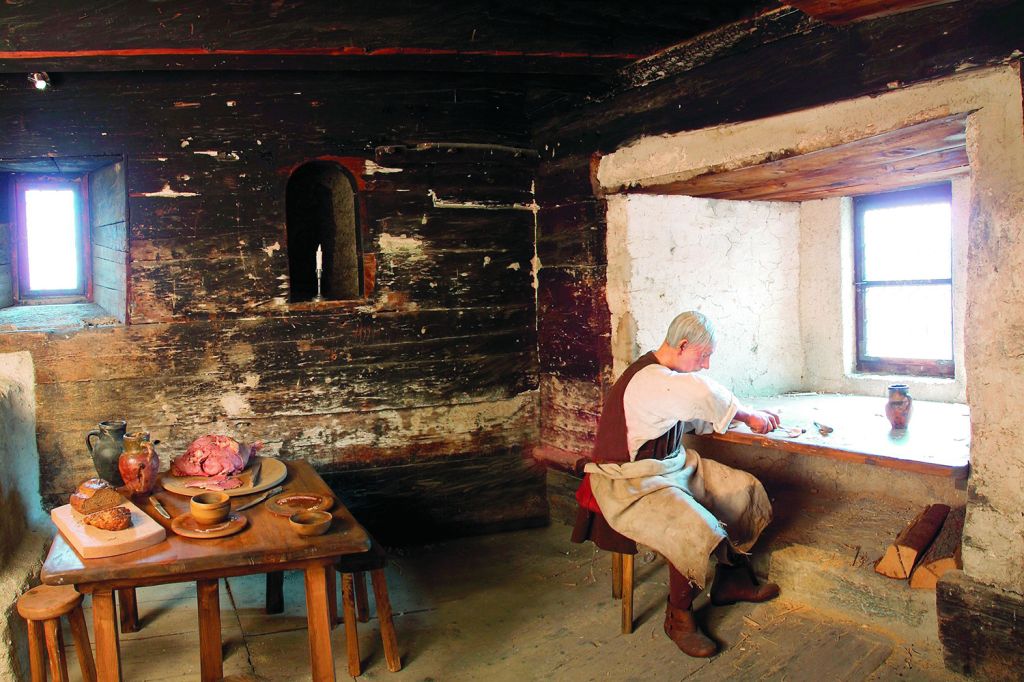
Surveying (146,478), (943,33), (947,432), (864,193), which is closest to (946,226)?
(864,193)

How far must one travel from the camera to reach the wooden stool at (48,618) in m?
2.65

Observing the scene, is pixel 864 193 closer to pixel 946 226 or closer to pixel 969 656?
pixel 946 226

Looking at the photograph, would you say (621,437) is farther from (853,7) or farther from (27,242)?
(27,242)

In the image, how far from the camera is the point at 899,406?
12.0ft

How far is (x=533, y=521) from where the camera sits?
5074 millimetres

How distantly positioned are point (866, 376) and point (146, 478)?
13.1ft

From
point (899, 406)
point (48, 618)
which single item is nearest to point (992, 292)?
point (899, 406)

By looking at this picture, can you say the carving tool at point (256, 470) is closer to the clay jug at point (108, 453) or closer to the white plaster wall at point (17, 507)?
the clay jug at point (108, 453)

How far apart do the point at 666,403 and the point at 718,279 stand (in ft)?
4.41

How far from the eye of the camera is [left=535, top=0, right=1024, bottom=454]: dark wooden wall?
2898 mm

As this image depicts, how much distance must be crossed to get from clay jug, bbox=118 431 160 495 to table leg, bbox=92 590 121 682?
2.50 ft

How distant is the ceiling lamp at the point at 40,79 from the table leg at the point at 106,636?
8.92 feet

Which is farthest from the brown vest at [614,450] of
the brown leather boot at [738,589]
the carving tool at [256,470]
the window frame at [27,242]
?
the window frame at [27,242]

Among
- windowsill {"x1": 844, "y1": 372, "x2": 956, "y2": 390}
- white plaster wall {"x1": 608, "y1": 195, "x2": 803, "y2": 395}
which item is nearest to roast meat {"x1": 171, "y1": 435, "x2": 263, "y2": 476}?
white plaster wall {"x1": 608, "y1": 195, "x2": 803, "y2": 395}
